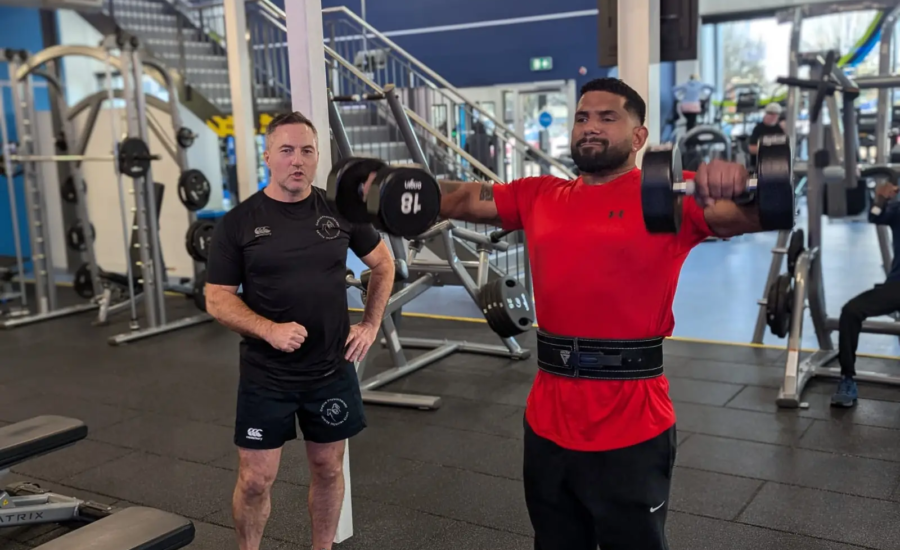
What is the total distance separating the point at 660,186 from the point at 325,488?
4.47 ft

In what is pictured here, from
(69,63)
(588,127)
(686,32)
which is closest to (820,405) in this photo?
(686,32)

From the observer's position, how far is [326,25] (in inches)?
348

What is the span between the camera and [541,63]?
9.79 m

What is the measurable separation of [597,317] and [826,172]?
9.32 feet

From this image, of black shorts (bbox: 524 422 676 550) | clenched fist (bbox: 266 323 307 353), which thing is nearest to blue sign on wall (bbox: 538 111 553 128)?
clenched fist (bbox: 266 323 307 353)

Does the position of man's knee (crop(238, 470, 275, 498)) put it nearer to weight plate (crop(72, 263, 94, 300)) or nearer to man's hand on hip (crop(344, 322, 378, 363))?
man's hand on hip (crop(344, 322, 378, 363))

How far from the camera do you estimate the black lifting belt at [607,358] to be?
4.90ft

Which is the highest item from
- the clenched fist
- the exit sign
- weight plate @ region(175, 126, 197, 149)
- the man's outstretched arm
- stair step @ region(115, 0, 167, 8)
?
stair step @ region(115, 0, 167, 8)

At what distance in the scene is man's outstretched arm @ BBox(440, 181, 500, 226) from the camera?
5.42 feet

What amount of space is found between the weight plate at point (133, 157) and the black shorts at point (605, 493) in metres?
4.24

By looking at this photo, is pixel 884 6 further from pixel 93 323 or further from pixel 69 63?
pixel 69 63

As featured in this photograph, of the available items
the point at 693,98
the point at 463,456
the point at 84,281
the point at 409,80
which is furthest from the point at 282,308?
the point at 693,98

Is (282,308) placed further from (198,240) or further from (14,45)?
(14,45)

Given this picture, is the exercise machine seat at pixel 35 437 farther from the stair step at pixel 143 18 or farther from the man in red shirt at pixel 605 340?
the stair step at pixel 143 18
